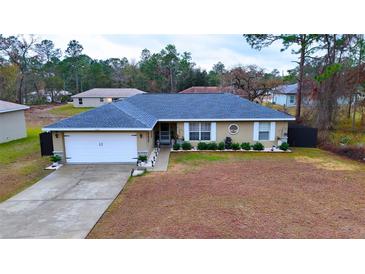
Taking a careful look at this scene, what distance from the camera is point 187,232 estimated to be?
266 inches

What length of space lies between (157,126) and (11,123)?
35.9ft

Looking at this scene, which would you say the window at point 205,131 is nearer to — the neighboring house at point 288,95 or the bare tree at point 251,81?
the bare tree at point 251,81

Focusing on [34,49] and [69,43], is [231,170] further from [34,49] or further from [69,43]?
[69,43]

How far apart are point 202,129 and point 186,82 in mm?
34303

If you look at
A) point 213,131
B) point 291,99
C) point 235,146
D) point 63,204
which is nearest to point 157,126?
point 213,131

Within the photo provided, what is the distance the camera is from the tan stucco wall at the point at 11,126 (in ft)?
61.9

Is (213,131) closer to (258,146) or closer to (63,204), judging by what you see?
(258,146)

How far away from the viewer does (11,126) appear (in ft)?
64.9

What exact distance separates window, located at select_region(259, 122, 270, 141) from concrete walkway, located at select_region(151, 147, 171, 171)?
587 cm

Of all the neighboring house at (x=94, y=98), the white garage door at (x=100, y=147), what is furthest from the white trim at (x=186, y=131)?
the neighboring house at (x=94, y=98)

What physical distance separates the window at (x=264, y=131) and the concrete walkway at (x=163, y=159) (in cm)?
587

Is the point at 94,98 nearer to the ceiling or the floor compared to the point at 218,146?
nearer to the ceiling

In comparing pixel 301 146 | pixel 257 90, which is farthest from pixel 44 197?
pixel 257 90

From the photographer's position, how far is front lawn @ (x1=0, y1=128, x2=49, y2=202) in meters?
10.9
